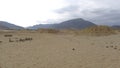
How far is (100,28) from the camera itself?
56.2m

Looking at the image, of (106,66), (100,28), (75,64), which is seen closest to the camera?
(106,66)

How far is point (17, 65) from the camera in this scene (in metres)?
13.0

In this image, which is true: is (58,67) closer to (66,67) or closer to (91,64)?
(66,67)

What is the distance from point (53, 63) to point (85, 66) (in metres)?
2.04

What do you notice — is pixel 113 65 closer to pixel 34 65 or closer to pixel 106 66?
pixel 106 66

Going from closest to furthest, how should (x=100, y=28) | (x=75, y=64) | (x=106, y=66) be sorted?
(x=106, y=66) → (x=75, y=64) → (x=100, y=28)

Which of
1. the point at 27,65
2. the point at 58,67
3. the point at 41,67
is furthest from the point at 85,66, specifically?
the point at 27,65

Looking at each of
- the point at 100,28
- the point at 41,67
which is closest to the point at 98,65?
the point at 41,67

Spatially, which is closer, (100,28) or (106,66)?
(106,66)

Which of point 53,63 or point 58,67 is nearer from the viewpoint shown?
point 58,67

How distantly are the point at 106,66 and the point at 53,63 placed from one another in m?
3.11

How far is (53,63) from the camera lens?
43.3 ft

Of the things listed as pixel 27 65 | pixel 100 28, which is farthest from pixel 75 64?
pixel 100 28

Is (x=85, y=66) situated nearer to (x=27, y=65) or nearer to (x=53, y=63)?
(x=53, y=63)
